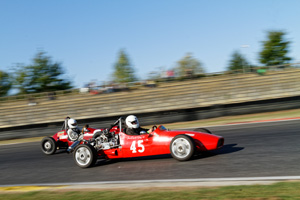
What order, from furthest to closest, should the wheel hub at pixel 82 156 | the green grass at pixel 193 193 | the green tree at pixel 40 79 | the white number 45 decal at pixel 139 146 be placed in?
the green tree at pixel 40 79
the wheel hub at pixel 82 156
the white number 45 decal at pixel 139 146
the green grass at pixel 193 193

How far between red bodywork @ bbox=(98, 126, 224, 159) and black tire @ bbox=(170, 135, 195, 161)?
0.21 meters

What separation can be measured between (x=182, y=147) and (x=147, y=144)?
95 centimetres

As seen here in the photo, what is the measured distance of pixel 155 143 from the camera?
7414 millimetres

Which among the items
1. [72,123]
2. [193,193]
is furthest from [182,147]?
[72,123]

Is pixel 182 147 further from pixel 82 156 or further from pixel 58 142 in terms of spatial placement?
pixel 58 142

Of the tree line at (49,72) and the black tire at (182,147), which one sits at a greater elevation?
the tree line at (49,72)

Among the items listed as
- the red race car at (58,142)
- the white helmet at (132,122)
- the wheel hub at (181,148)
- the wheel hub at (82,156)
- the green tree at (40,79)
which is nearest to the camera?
the wheel hub at (181,148)

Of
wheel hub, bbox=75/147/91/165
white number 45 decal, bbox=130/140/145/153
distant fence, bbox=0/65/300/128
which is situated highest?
distant fence, bbox=0/65/300/128

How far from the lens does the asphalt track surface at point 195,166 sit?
5.96 m

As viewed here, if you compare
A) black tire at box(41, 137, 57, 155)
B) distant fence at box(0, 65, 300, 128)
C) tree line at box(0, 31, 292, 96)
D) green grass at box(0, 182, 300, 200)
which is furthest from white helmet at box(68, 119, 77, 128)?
tree line at box(0, 31, 292, 96)

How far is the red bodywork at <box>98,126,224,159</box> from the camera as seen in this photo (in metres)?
7.02

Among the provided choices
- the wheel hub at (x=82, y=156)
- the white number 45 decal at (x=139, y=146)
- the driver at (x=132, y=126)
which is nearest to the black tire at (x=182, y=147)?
the white number 45 decal at (x=139, y=146)

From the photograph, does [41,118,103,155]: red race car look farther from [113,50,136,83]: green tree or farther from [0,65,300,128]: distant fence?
[113,50,136,83]: green tree

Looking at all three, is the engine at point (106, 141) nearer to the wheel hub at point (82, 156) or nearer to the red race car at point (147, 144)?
the red race car at point (147, 144)
